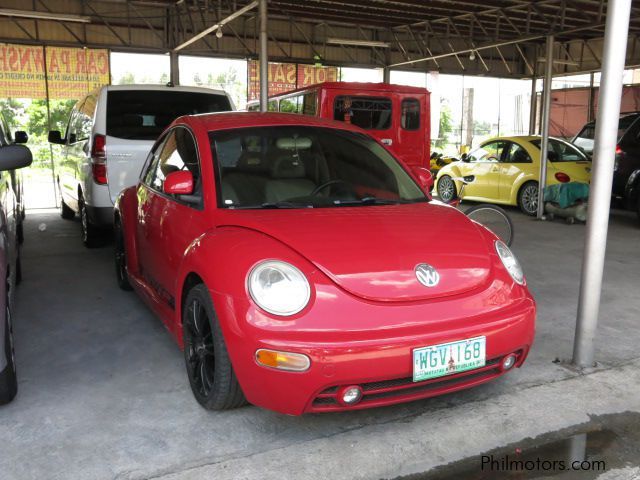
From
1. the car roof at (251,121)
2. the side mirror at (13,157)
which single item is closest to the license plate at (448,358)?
the car roof at (251,121)

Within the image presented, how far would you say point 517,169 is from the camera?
10.3 metres

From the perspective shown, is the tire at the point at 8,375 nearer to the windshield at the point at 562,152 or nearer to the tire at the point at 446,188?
the windshield at the point at 562,152

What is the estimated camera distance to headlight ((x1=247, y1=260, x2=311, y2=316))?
2422mm

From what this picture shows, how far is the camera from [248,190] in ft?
10.6

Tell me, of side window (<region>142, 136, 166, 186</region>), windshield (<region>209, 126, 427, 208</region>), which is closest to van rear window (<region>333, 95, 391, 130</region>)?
side window (<region>142, 136, 166, 186</region>)

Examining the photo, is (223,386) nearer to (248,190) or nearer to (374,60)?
(248,190)

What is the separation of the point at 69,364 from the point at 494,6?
12.0 metres

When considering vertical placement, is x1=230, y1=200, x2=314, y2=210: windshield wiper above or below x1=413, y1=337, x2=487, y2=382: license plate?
above

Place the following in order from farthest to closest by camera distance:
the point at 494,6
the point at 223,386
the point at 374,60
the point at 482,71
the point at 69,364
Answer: the point at 482,71, the point at 374,60, the point at 494,6, the point at 69,364, the point at 223,386

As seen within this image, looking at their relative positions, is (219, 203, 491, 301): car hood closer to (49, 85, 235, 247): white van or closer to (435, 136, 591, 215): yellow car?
(49, 85, 235, 247): white van

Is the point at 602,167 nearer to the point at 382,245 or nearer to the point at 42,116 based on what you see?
the point at 382,245

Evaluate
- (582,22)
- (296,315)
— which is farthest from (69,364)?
(582,22)

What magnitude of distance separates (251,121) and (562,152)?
808 cm

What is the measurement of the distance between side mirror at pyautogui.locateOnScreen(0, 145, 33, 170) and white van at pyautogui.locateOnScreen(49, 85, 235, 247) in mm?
2735
